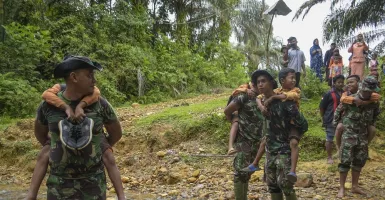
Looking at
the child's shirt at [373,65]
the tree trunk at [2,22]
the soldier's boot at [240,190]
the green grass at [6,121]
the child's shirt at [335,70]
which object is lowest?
the soldier's boot at [240,190]

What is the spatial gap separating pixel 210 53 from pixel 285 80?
19.1m

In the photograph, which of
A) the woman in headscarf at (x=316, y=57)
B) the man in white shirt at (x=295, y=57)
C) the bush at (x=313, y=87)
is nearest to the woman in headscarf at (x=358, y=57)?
the bush at (x=313, y=87)

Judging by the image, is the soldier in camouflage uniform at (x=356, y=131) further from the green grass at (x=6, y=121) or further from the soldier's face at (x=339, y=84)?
the green grass at (x=6, y=121)

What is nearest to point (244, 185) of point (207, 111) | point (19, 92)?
point (207, 111)

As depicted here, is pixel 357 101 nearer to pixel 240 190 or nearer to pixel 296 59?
pixel 240 190

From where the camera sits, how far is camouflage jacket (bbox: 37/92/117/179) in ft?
8.37

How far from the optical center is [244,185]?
433 centimetres

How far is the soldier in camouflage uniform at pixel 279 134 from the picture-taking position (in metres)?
3.64

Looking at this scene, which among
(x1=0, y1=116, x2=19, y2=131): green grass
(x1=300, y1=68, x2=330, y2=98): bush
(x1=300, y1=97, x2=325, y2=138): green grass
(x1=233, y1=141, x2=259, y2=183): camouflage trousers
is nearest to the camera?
(x1=233, y1=141, x2=259, y2=183): camouflage trousers

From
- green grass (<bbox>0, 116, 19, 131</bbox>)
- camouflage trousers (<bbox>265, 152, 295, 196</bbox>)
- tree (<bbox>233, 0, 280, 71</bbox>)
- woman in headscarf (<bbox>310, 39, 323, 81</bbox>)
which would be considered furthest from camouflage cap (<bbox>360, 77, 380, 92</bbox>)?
tree (<bbox>233, 0, 280, 71</bbox>)

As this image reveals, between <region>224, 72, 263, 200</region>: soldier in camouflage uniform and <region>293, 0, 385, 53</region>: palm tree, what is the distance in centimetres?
780

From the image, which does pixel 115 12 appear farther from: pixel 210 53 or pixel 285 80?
pixel 285 80

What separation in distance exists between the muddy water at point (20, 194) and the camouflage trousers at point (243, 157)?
2452 mm

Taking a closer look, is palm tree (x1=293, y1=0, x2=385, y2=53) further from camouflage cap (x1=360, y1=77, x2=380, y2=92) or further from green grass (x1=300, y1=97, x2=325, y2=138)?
camouflage cap (x1=360, y1=77, x2=380, y2=92)
